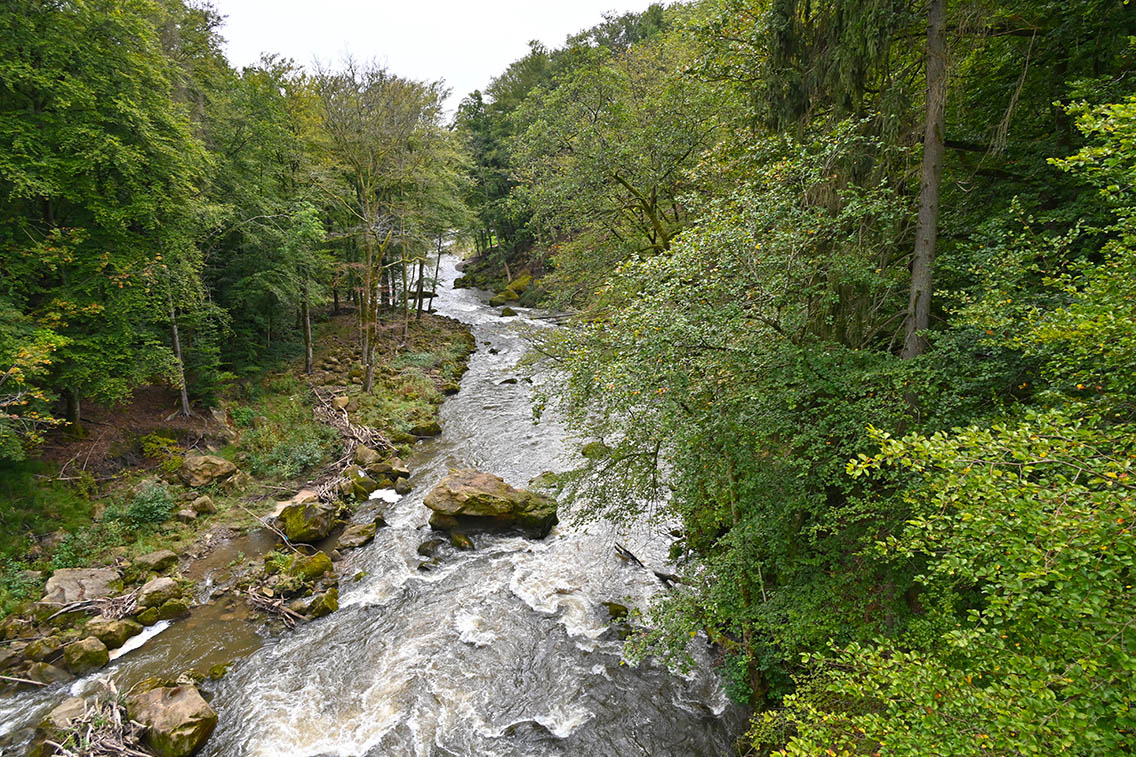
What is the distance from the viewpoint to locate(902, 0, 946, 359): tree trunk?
5402 mm

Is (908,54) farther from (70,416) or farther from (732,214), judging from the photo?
(70,416)

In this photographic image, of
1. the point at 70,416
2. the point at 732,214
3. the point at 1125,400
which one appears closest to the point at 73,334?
the point at 70,416

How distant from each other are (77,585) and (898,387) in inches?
540

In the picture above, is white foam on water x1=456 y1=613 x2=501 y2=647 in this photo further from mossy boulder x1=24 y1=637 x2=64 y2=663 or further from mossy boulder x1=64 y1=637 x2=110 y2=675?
mossy boulder x1=24 y1=637 x2=64 y2=663

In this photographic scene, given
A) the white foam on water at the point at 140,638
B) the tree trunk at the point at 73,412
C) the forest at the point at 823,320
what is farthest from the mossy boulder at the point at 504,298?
the white foam on water at the point at 140,638

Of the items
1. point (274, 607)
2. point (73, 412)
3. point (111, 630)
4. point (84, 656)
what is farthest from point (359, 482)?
point (73, 412)

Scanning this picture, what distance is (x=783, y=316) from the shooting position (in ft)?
18.5

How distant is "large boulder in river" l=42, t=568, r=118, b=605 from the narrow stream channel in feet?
6.40

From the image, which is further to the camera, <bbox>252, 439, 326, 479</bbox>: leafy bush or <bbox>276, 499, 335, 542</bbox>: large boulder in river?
<bbox>252, 439, 326, 479</bbox>: leafy bush

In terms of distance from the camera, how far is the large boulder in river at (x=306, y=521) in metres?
10.9

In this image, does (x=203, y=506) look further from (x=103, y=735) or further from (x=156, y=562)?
(x=103, y=735)

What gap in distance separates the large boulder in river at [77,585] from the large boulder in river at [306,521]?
2.96 m

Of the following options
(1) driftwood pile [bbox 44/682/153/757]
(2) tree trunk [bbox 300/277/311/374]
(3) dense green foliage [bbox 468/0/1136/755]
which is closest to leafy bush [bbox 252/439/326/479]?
(2) tree trunk [bbox 300/277/311/374]

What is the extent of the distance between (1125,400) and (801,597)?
3528mm
